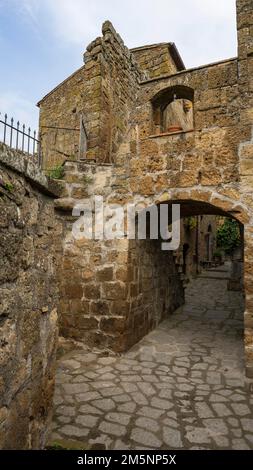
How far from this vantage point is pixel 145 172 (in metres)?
4.70

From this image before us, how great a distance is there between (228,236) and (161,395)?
669 inches

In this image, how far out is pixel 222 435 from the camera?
260cm

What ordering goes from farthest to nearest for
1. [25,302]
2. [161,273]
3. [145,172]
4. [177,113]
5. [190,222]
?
1. [190,222]
2. [177,113]
3. [161,273]
4. [145,172]
5. [25,302]

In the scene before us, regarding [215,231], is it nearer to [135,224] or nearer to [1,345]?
[135,224]

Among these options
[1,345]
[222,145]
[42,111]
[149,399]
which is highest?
[42,111]

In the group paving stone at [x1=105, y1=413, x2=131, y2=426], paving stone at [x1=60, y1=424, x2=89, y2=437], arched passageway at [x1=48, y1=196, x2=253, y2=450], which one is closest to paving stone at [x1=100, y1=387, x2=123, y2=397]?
arched passageway at [x1=48, y1=196, x2=253, y2=450]

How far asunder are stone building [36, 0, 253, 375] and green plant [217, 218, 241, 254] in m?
13.8

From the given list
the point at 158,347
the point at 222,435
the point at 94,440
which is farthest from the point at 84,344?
the point at 222,435

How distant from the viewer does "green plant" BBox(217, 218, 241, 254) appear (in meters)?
19.0

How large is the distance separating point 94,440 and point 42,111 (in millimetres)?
9216

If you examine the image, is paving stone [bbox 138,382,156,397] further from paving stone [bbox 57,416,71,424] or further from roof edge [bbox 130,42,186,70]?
roof edge [bbox 130,42,186,70]

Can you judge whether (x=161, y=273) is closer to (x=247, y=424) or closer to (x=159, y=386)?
(x=159, y=386)

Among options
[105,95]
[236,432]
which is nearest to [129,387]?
[236,432]

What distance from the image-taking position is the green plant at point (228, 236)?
19047 mm
